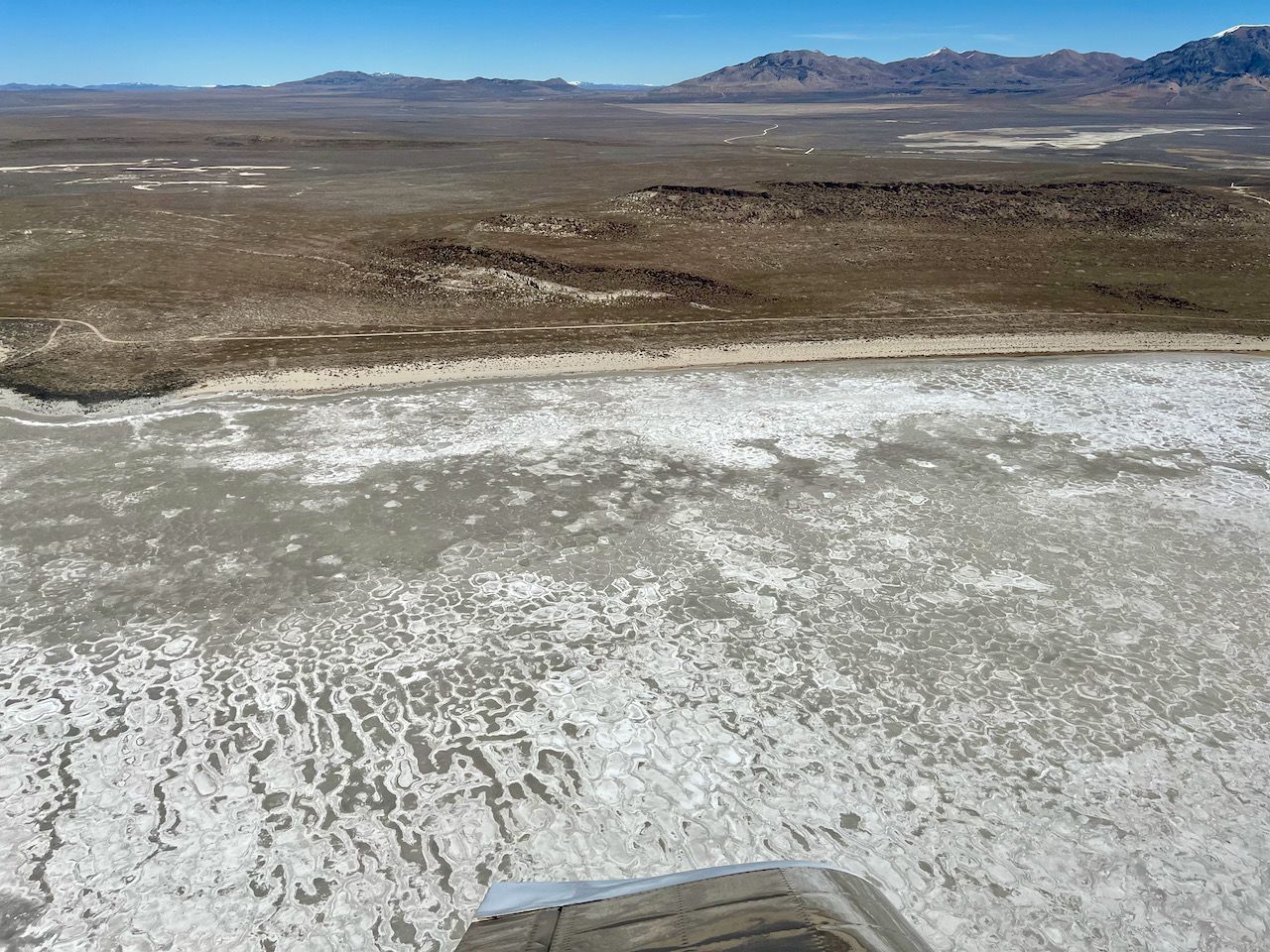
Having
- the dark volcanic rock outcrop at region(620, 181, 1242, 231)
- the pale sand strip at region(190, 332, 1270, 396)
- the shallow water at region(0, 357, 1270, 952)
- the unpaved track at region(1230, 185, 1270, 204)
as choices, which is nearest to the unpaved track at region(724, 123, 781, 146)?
the dark volcanic rock outcrop at region(620, 181, 1242, 231)

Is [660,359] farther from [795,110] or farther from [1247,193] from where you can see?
[795,110]

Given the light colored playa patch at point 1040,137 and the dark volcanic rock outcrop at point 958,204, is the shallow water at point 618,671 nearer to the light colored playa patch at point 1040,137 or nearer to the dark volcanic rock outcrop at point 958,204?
the dark volcanic rock outcrop at point 958,204

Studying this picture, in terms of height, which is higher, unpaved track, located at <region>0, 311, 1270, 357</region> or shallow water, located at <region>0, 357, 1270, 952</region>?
unpaved track, located at <region>0, 311, 1270, 357</region>

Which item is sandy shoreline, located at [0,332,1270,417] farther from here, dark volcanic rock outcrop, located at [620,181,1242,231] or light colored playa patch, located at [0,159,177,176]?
light colored playa patch, located at [0,159,177,176]

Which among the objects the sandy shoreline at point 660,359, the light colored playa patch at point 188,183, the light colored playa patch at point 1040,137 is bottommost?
the sandy shoreline at point 660,359

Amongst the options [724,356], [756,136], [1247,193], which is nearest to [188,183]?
[724,356]

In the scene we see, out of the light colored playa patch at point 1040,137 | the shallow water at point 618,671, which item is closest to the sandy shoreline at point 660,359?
the shallow water at point 618,671

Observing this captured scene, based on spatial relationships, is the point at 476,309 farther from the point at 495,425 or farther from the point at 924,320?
the point at 924,320
